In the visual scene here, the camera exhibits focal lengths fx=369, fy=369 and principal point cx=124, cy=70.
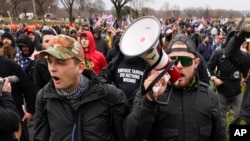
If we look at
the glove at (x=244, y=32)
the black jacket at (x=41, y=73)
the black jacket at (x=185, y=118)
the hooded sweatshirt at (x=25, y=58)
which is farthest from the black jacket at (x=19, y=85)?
the glove at (x=244, y=32)

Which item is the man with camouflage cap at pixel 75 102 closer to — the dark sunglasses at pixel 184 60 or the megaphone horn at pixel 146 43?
the dark sunglasses at pixel 184 60

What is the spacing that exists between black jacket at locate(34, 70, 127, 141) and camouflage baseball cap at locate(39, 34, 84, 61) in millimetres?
247

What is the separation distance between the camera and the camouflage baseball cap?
2652 mm

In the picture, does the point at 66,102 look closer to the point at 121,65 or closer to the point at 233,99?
the point at 121,65

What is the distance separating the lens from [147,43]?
1.98 metres

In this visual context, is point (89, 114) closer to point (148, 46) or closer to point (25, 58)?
point (148, 46)

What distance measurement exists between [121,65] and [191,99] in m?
2.78

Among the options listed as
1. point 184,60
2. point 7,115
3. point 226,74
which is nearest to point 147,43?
point 184,60

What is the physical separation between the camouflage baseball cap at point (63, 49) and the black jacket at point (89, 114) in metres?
0.25

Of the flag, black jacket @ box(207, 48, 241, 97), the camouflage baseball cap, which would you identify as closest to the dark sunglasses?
the camouflage baseball cap

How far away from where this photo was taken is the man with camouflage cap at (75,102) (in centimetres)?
267

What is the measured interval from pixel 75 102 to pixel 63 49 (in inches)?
15.6

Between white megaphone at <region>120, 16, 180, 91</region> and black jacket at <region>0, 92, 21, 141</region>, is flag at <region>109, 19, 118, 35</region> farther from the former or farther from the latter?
white megaphone at <region>120, 16, 180, 91</region>

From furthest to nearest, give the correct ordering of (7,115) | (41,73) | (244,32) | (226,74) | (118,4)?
(118,4) → (226,74) → (41,73) → (244,32) → (7,115)
